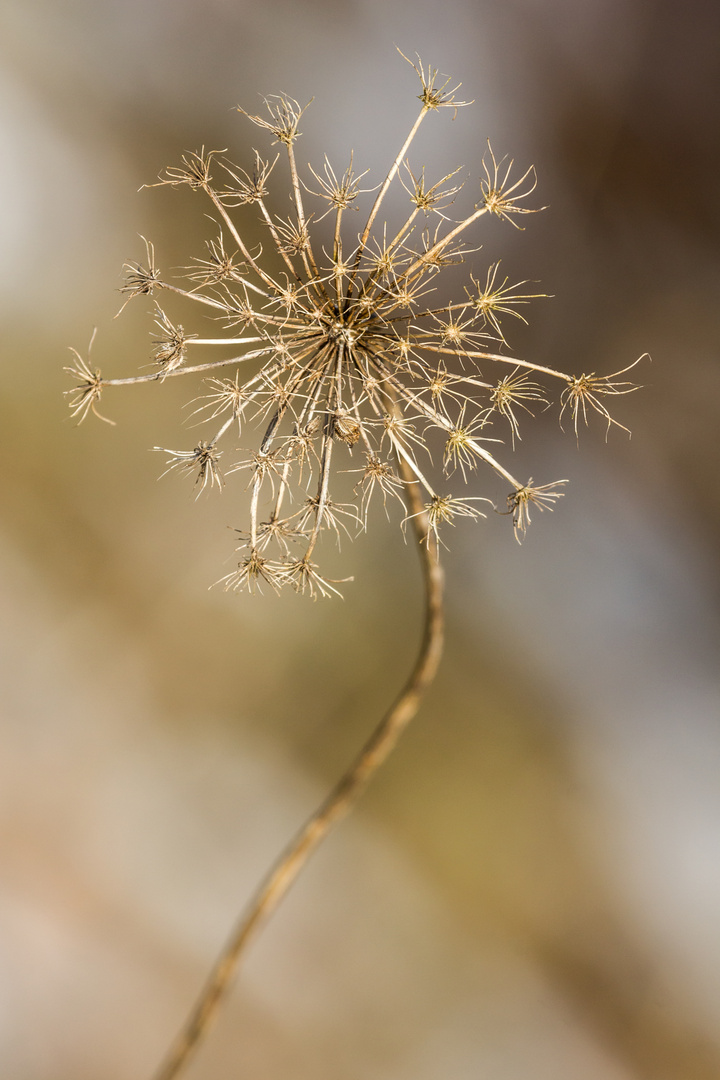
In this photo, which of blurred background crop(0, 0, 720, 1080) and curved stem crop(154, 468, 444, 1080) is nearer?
curved stem crop(154, 468, 444, 1080)

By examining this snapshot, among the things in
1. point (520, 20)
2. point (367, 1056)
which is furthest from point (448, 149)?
point (367, 1056)

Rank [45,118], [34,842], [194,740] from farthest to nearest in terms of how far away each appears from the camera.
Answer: [194,740]
[34,842]
[45,118]

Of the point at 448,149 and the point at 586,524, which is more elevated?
the point at 448,149

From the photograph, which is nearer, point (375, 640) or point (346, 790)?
point (346, 790)

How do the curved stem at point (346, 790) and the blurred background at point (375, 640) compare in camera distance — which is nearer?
the curved stem at point (346, 790)

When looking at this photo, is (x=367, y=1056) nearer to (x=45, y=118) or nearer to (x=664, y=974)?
(x=664, y=974)

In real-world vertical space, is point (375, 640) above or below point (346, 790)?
below

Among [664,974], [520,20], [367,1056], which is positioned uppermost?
[520,20]

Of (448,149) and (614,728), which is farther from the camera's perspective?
(614,728)
